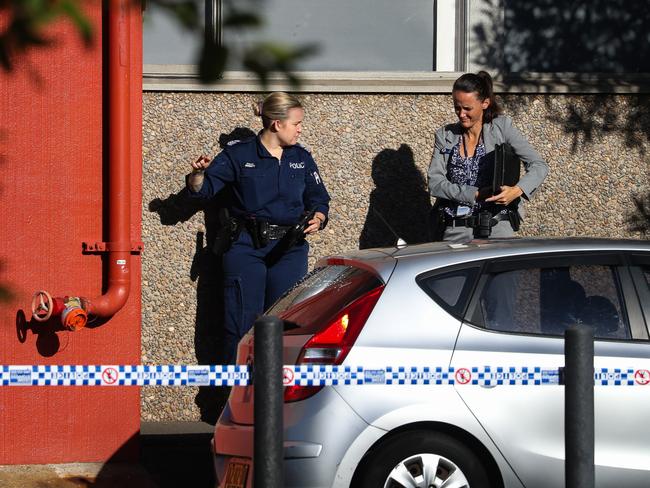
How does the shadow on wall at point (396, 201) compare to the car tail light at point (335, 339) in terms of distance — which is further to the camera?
the shadow on wall at point (396, 201)

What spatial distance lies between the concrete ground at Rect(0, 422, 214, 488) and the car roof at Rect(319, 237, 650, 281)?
7.18ft

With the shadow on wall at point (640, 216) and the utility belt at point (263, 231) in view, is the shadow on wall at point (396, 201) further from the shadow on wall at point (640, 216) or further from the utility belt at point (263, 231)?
the shadow on wall at point (640, 216)

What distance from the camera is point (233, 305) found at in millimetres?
7355

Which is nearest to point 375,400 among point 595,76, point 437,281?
point 437,281

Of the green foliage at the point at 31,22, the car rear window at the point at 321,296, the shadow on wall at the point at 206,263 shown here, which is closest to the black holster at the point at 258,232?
the shadow on wall at the point at 206,263

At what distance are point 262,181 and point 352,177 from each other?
955mm

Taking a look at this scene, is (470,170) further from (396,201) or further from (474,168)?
(396,201)

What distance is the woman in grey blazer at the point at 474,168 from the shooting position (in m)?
6.96

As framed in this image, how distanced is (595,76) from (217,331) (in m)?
3.21

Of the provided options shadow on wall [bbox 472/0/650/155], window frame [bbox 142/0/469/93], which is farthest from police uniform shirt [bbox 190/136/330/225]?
shadow on wall [bbox 472/0/650/155]

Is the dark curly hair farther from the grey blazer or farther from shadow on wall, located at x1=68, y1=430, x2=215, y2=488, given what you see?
shadow on wall, located at x1=68, y1=430, x2=215, y2=488

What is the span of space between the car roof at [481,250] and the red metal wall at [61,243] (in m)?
2.23

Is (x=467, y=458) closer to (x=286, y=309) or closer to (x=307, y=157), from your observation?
(x=286, y=309)

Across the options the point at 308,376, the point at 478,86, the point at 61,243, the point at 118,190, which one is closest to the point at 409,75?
the point at 478,86
